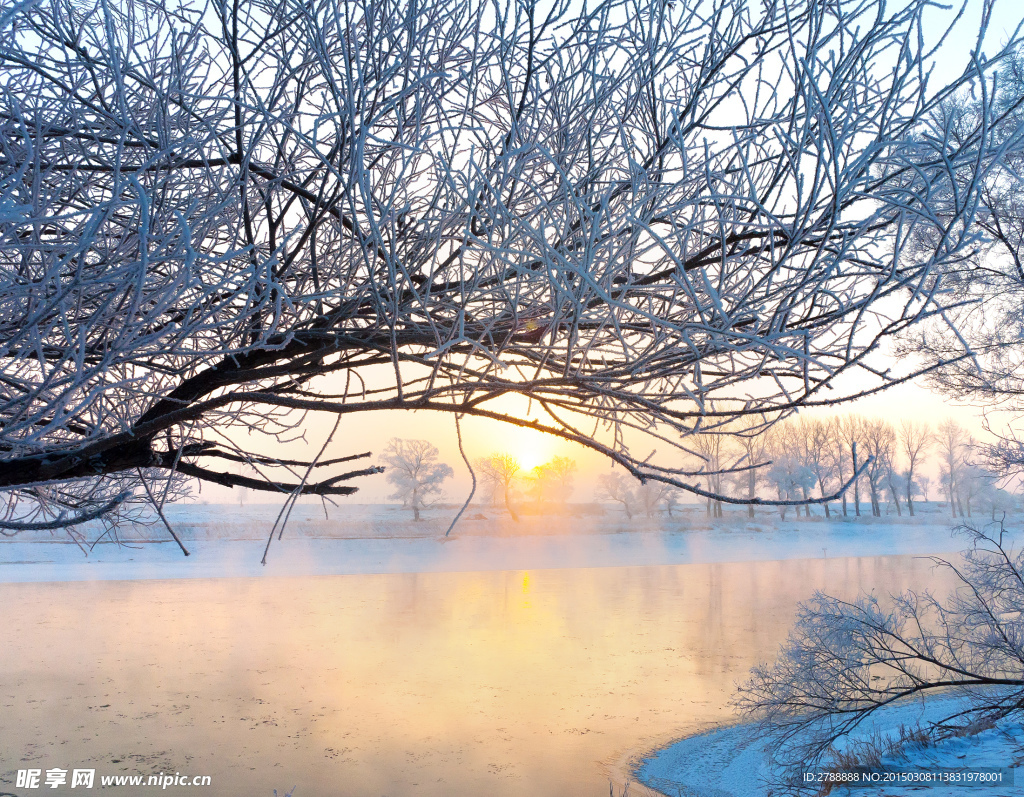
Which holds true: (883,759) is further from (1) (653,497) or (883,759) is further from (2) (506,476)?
(1) (653,497)

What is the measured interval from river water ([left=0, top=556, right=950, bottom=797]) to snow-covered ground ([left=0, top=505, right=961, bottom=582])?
15.1 ft

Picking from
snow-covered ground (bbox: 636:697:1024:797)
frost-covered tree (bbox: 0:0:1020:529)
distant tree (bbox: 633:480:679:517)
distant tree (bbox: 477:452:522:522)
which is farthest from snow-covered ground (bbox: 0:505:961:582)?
frost-covered tree (bbox: 0:0:1020:529)

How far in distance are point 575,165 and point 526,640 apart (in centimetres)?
1349

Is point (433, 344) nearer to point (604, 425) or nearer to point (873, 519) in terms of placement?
point (604, 425)

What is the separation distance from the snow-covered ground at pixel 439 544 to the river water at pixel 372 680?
15.1ft

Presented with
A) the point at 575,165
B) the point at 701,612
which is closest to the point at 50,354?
the point at 575,165

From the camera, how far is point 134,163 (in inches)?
80.2

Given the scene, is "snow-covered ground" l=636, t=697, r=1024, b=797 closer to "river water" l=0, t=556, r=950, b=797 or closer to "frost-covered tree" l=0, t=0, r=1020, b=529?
"river water" l=0, t=556, r=950, b=797

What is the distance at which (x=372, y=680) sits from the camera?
38.9ft

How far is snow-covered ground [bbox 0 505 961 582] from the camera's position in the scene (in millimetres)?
25297

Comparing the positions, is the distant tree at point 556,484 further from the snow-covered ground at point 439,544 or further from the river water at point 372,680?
the river water at point 372,680

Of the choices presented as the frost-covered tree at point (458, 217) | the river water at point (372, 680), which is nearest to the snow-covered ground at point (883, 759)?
the river water at point (372, 680)

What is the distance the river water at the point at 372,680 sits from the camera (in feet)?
27.8

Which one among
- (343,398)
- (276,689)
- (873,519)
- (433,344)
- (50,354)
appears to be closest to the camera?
(433,344)
